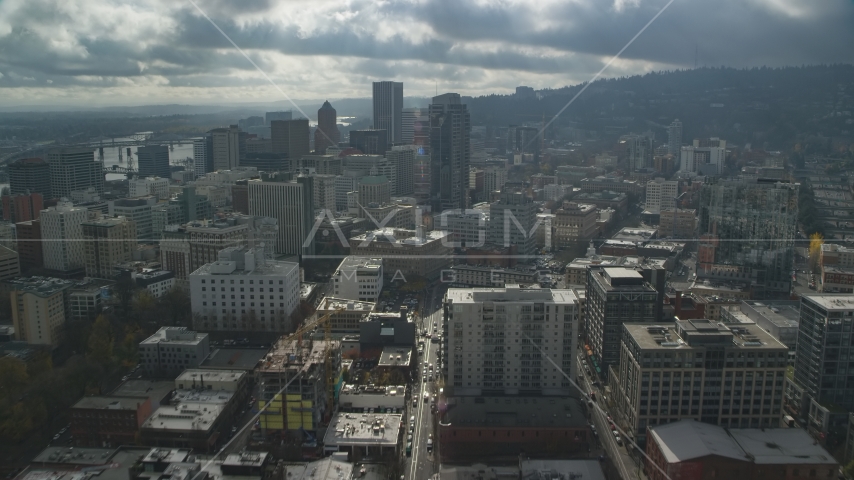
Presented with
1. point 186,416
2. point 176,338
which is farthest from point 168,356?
point 186,416

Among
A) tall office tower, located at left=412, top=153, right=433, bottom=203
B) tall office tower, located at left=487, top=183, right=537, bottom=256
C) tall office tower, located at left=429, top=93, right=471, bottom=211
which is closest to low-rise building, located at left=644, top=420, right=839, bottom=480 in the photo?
tall office tower, located at left=487, top=183, right=537, bottom=256

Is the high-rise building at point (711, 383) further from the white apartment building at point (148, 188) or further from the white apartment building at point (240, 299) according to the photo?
the white apartment building at point (148, 188)

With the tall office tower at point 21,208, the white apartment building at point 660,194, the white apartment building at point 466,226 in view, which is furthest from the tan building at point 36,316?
the white apartment building at point 660,194

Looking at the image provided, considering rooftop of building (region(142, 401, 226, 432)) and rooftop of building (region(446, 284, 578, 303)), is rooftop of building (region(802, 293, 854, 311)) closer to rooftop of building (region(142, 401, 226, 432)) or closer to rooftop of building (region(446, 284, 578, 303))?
rooftop of building (region(446, 284, 578, 303))

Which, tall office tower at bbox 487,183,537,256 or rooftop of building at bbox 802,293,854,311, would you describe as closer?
rooftop of building at bbox 802,293,854,311

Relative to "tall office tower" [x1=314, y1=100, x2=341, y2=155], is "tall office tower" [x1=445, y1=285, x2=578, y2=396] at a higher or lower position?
lower
